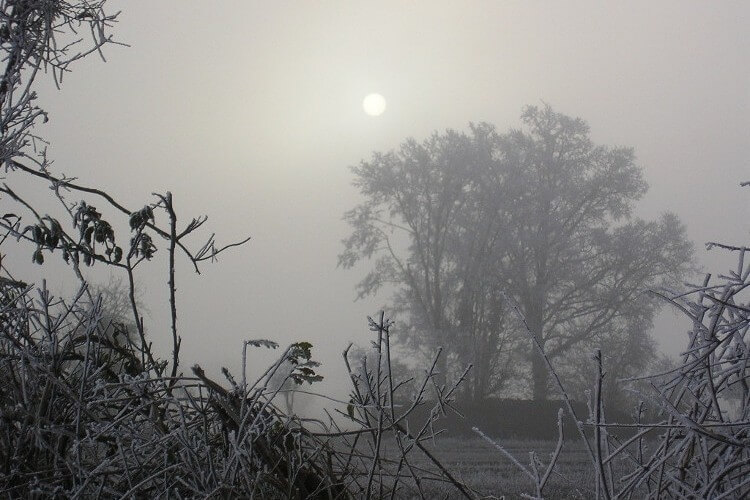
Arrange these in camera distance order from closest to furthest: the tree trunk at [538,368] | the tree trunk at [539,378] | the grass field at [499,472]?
the grass field at [499,472], the tree trunk at [538,368], the tree trunk at [539,378]

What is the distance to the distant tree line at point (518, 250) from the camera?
2617 cm

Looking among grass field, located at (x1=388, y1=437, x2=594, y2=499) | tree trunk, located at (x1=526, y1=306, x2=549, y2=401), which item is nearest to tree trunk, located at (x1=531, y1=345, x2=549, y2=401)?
tree trunk, located at (x1=526, y1=306, x2=549, y2=401)

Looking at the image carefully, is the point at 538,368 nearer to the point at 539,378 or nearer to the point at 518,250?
the point at 539,378

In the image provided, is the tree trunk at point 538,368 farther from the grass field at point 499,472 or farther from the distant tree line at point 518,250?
the grass field at point 499,472

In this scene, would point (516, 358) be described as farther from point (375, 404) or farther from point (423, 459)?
point (375, 404)

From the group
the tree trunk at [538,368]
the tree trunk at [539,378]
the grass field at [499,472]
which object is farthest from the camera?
the tree trunk at [539,378]

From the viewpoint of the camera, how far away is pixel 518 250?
→ 26500 mm

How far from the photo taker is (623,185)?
28.0 m

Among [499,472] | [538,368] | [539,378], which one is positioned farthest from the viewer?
[538,368]

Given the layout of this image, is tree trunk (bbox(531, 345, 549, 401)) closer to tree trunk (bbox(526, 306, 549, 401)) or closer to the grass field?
tree trunk (bbox(526, 306, 549, 401))

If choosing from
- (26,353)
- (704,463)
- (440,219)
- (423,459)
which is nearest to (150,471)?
(26,353)

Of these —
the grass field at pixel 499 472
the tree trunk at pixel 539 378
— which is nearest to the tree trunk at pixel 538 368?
the tree trunk at pixel 539 378

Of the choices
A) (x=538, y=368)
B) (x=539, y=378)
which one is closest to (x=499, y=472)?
(x=539, y=378)

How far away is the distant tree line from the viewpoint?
2617 cm
